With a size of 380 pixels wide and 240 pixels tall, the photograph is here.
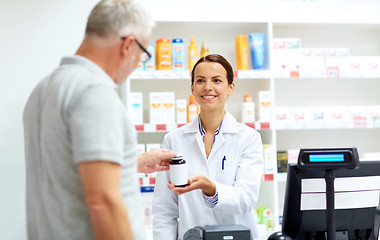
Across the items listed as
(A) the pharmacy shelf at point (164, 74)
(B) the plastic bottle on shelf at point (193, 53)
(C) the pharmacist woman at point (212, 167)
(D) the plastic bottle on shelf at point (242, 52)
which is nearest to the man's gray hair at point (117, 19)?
(C) the pharmacist woman at point (212, 167)

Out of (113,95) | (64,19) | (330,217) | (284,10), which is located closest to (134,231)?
(113,95)

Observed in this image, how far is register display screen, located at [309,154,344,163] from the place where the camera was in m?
1.70

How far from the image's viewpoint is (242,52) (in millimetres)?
3865

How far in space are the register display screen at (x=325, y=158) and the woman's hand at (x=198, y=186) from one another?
566 millimetres

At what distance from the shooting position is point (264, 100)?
3781 millimetres

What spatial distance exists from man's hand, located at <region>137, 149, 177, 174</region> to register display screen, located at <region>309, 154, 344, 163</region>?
0.74 metres

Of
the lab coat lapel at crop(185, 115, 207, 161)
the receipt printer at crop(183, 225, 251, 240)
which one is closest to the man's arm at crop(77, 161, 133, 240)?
the receipt printer at crop(183, 225, 251, 240)

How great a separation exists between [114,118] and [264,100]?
8.92 ft

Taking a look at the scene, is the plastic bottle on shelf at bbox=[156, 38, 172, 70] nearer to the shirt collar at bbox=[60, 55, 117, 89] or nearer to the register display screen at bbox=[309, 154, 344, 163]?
the register display screen at bbox=[309, 154, 344, 163]

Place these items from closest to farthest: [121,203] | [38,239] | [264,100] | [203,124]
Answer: [121,203], [38,239], [203,124], [264,100]

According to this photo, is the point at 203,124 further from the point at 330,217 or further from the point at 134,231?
the point at 134,231

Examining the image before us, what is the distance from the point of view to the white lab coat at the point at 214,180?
2279 mm

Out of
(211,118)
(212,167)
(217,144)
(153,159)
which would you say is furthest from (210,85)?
(153,159)

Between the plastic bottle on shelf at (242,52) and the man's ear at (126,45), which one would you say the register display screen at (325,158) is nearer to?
the man's ear at (126,45)
